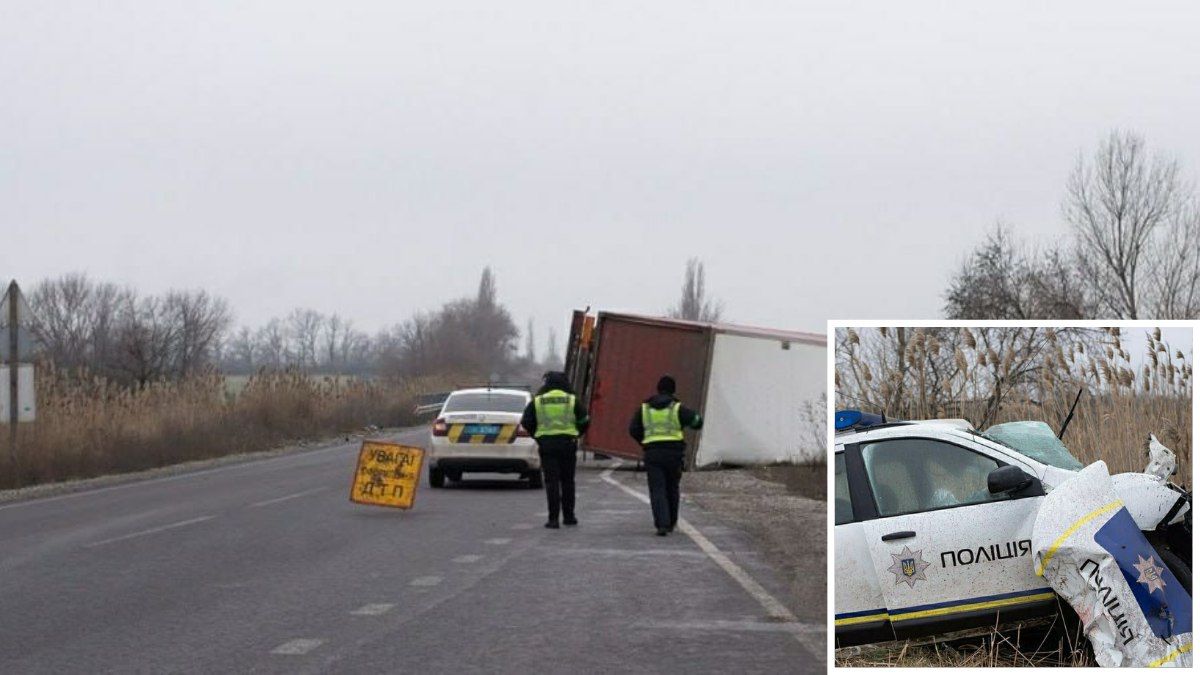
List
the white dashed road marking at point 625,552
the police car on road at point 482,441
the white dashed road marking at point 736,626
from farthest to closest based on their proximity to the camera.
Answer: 1. the police car on road at point 482,441
2. the white dashed road marking at point 625,552
3. the white dashed road marking at point 736,626

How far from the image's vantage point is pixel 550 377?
17.6 metres

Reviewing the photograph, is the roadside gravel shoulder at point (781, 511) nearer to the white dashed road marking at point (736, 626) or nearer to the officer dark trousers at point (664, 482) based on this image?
the white dashed road marking at point (736, 626)

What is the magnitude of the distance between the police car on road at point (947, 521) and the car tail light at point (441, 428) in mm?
19328

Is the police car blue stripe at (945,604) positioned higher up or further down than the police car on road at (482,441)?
higher up

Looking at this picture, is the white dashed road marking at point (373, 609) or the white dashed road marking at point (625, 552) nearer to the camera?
the white dashed road marking at point (373, 609)

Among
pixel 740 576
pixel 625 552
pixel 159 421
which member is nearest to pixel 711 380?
pixel 625 552

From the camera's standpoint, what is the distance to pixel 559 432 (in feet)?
56.9

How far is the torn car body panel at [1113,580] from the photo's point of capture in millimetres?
3316

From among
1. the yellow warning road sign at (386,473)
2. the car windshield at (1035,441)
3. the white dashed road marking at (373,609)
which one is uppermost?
the car windshield at (1035,441)

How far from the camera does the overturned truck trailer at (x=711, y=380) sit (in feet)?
91.5

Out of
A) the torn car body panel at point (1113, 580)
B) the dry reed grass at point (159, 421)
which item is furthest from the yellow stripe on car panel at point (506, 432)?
the torn car body panel at point (1113, 580)

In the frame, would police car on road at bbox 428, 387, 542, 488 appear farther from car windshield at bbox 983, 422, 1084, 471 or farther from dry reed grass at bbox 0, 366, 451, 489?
car windshield at bbox 983, 422, 1084, 471

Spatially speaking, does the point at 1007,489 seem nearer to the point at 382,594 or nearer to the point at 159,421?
the point at 382,594

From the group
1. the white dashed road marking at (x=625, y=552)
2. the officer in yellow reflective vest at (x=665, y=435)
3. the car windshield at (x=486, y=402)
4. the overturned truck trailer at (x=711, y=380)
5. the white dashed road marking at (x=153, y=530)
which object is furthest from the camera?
the overturned truck trailer at (x=711, y=380)
